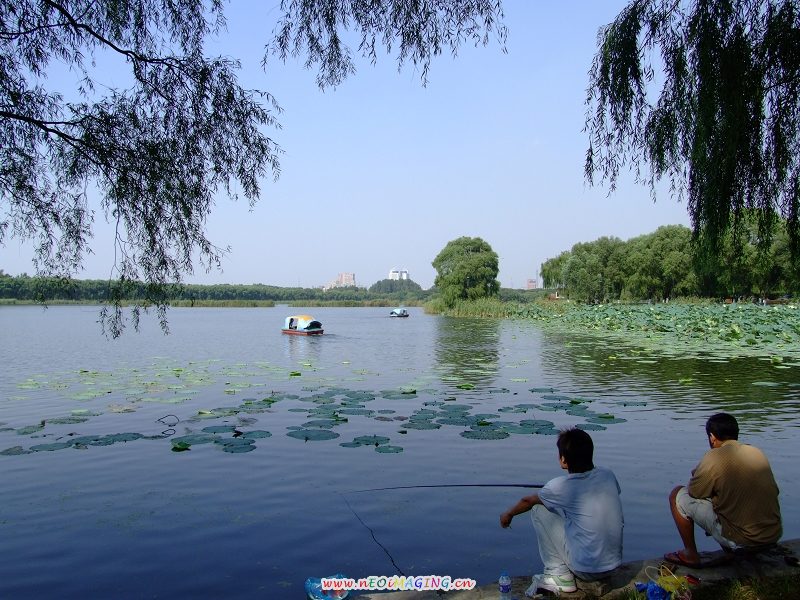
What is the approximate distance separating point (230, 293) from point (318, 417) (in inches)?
4252

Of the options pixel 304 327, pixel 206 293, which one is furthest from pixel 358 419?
pixel 206 293

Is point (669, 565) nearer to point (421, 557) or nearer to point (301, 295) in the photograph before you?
point (421, 557)

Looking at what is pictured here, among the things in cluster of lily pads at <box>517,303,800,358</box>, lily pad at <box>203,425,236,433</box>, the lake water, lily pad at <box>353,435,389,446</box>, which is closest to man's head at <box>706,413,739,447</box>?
the lake water

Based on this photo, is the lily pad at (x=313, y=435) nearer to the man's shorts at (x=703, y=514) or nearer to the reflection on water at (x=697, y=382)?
the man's shorts at (x=703, y=514)

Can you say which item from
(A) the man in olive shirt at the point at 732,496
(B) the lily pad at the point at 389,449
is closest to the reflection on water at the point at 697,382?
(B) the lily pad at the point at 389,449

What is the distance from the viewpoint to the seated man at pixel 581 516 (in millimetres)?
3527

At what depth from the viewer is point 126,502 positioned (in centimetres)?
627

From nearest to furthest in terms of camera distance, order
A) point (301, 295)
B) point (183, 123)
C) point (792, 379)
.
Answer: point (183, 123), point (792, 379), point (301, 295)

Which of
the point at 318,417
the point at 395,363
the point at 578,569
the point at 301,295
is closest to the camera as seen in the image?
the point at 578,569

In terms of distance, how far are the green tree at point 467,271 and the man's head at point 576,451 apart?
62753 mm

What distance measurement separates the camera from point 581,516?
3.55 m

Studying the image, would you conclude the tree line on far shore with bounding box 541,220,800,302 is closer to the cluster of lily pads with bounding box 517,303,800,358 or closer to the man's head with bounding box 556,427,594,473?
the cluster of lily pads with bounding box 517,303,800,358

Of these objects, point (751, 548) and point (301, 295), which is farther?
point (301, 295)

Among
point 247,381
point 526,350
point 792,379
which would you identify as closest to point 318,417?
point 247,381
